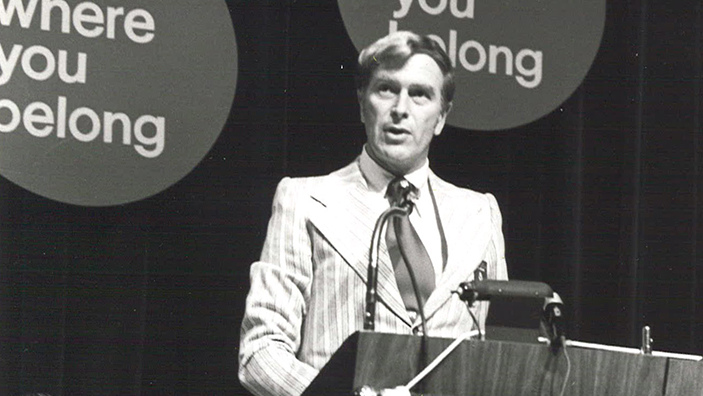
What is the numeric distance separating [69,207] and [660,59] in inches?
90.1

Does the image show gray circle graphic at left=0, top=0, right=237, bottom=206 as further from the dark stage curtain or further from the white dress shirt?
the white dress shirt

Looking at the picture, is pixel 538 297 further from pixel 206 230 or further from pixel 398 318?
pixel 206 230

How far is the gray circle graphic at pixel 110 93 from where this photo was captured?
356cm

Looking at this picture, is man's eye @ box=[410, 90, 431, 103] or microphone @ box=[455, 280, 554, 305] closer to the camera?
microphone @ box=[455, 280, 554, 305]

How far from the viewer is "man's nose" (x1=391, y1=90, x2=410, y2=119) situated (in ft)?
11.2

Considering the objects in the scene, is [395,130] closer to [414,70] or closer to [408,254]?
[414,70]

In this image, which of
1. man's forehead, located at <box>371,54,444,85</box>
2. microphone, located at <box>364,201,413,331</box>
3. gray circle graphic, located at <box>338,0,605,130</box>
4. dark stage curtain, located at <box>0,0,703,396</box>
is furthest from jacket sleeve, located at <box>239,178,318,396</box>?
gray circle graphic, located at <box>338,0,605,130</box>

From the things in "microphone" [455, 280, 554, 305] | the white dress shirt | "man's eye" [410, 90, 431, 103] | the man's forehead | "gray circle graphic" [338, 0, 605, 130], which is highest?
"gray circle graphic" [338, 0, 605, 130]

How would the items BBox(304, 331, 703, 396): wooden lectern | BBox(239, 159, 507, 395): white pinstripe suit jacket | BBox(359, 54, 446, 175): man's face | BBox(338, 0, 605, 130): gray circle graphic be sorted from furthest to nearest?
1. BBox(338, 0, 605, 130): gray circle graphic
2. BBox(359, 54, 446, 175): man's face
3. BBox(239, 159, 507, 395): white pinstripe suit jacket
4. BBox(304, 331, 703, 396): wooden lectern

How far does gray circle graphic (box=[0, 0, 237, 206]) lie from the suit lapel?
27.2 inches

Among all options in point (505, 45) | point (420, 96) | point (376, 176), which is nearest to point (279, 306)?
point (376, 176)

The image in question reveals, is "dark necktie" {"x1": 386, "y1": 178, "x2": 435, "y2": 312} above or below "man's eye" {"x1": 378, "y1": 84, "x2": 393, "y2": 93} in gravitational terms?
below

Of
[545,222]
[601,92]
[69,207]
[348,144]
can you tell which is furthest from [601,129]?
[69,207]

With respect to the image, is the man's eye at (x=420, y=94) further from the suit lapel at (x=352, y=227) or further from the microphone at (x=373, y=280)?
the microphone at (x=373, y=280)
